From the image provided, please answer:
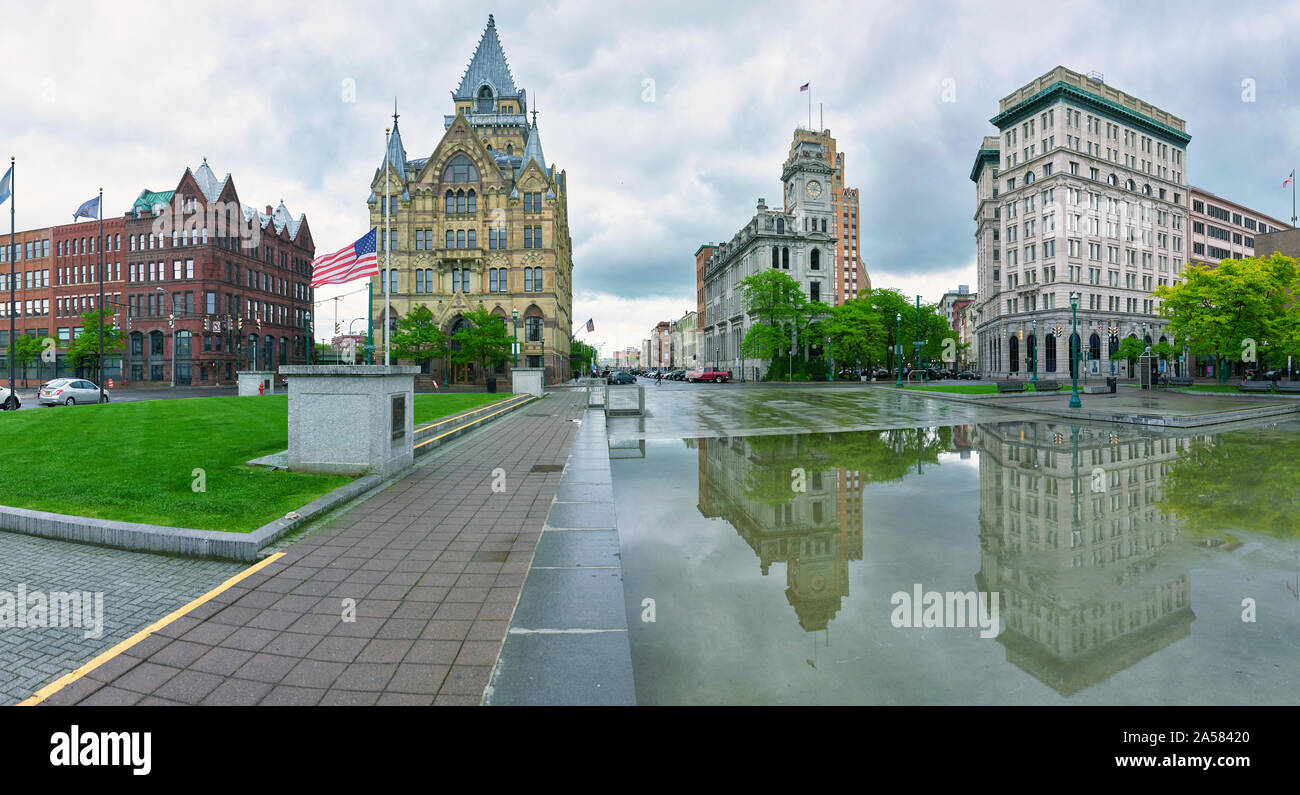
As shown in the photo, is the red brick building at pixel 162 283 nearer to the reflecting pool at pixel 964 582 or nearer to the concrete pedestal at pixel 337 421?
the concrete pedestal at pixel 337 421

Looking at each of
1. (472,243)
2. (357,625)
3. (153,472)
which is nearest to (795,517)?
(357,625)

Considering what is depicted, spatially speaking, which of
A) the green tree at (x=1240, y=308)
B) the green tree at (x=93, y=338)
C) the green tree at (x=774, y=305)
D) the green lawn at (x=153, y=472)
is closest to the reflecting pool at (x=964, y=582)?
the green lawn at (x=153, y=472)

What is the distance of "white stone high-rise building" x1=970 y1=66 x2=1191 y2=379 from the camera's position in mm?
74062

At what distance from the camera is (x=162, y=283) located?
6856 cm

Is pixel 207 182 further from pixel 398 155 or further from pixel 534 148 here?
pixel 534 148

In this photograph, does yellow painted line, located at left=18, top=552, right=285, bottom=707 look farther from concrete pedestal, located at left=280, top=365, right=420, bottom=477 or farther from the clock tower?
the clock tower

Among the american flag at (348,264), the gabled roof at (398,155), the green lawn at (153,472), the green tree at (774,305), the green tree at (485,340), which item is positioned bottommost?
the green lawn at (153,472)

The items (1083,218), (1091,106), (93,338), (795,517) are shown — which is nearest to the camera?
(795,517)

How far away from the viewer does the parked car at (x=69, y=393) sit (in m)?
32.3

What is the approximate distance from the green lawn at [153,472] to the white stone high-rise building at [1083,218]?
79144 millimetres

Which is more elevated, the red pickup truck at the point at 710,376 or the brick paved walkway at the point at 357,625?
the red pickup truck at the point at 710,376

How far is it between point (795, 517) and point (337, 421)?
762 centimetres

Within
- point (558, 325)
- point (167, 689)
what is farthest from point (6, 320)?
point (167, 689)

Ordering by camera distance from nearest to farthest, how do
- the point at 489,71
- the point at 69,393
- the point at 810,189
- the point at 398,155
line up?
→ 1. the point at 69,393
2. the point at 398,155
3. the point at 489,71
4. the point at 810,189
